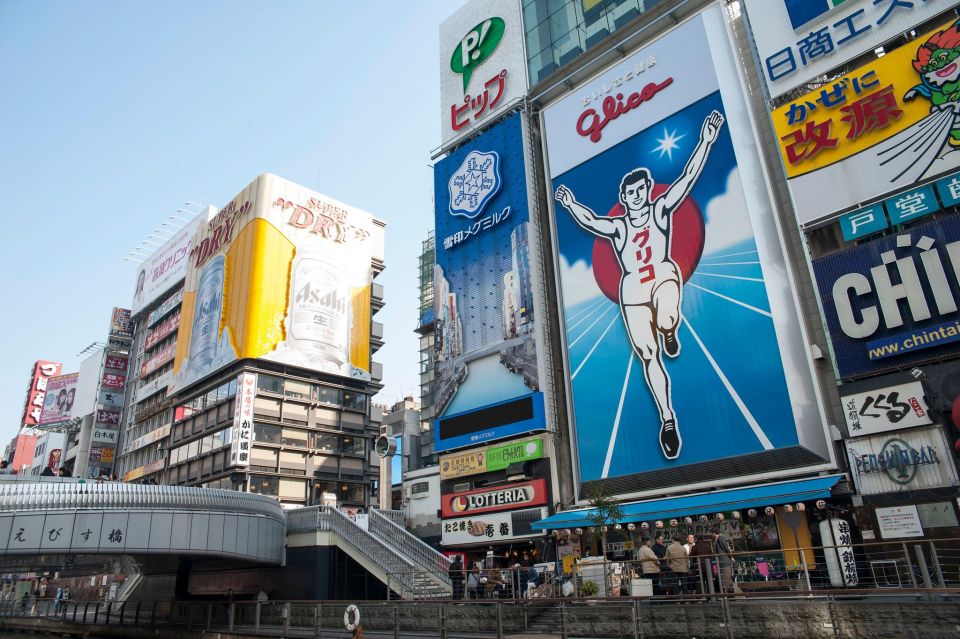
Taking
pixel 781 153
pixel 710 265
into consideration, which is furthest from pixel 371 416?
pixel 781 153

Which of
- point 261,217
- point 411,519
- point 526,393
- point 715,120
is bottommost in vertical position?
point 411,519

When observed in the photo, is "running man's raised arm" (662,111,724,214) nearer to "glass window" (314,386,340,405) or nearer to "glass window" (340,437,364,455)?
"glass window" (314,386,340,405)

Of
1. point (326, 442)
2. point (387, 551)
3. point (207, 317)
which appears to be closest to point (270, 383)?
point (326, 442)

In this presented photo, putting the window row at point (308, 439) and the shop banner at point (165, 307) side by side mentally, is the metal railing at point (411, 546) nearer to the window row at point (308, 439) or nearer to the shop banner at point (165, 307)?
the window row at point (308, 439)

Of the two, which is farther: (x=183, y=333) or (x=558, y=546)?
(x=183, y=333)

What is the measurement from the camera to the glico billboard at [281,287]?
57812mm

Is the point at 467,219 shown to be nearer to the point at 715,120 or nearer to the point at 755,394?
the point at 715,120

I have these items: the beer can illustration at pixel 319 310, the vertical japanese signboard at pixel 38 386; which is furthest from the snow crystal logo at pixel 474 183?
the vertical japanese signboard at pixel 38 386

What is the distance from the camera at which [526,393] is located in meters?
38.2

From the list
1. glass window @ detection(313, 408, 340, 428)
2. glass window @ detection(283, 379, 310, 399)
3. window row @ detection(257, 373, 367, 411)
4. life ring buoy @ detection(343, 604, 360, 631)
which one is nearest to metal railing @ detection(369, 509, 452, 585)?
life ring buoy @ detection(343, 604, 360, 631)

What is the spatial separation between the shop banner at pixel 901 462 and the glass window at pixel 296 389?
44265 millimetres

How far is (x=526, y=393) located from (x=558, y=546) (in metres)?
8.54

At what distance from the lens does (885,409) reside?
24844 mm

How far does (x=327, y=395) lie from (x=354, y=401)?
3023 mm
